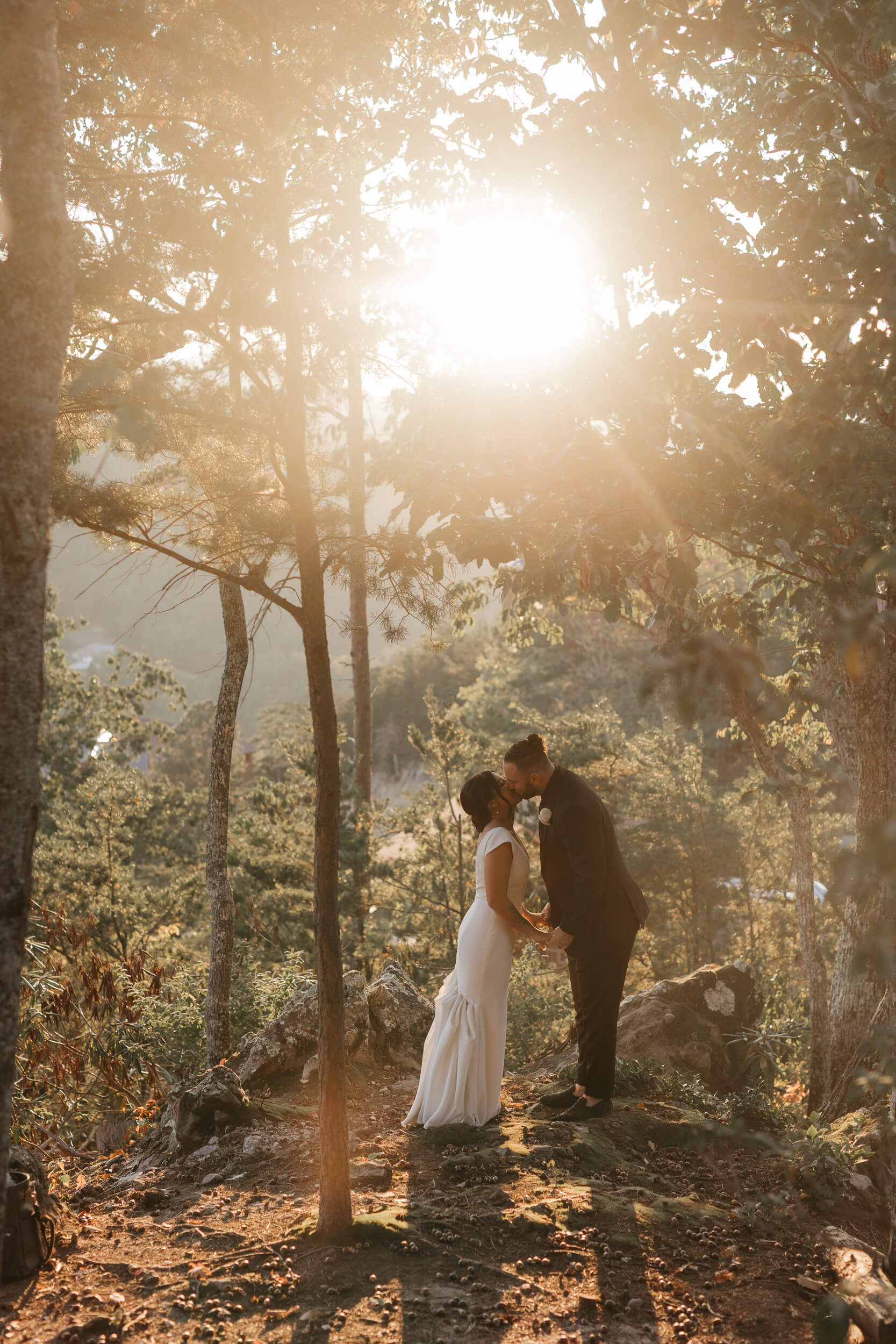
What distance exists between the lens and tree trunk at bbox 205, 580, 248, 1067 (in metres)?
6.71

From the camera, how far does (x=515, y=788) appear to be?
189 inches

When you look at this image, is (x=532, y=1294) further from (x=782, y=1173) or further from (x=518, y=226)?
(x=518, y=226)

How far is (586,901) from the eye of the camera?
15.6 ft

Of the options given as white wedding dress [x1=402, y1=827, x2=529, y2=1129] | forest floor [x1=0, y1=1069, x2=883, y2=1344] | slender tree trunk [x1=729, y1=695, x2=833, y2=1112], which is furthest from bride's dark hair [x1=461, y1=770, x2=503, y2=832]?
slender tree trunk [x1=729, y1=695, x2=833, y2=1112]

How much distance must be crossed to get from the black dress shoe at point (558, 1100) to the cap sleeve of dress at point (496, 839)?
1620 millimetres

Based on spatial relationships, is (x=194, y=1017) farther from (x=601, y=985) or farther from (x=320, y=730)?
(x=320, y=730)

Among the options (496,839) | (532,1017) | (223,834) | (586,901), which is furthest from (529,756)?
(532,1017)

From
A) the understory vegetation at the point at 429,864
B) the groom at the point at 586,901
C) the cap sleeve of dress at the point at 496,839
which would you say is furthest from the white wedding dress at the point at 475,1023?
the understory vegetation at the point at 429,864

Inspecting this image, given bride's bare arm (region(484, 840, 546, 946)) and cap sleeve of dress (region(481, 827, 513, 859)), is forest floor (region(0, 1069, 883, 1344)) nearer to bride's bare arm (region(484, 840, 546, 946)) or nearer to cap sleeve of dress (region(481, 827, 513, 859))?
bride's bare arm (region(484, 840, 546, 946))

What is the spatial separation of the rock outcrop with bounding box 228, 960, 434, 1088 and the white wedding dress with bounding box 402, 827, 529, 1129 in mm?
1071

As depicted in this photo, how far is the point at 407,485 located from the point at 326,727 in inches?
54.5

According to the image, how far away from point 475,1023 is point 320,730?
83.3 inches

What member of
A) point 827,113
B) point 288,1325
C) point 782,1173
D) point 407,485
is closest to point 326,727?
point 407,485

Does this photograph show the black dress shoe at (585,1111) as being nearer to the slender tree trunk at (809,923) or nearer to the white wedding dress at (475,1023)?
the white wedding dress at (475,1023)
